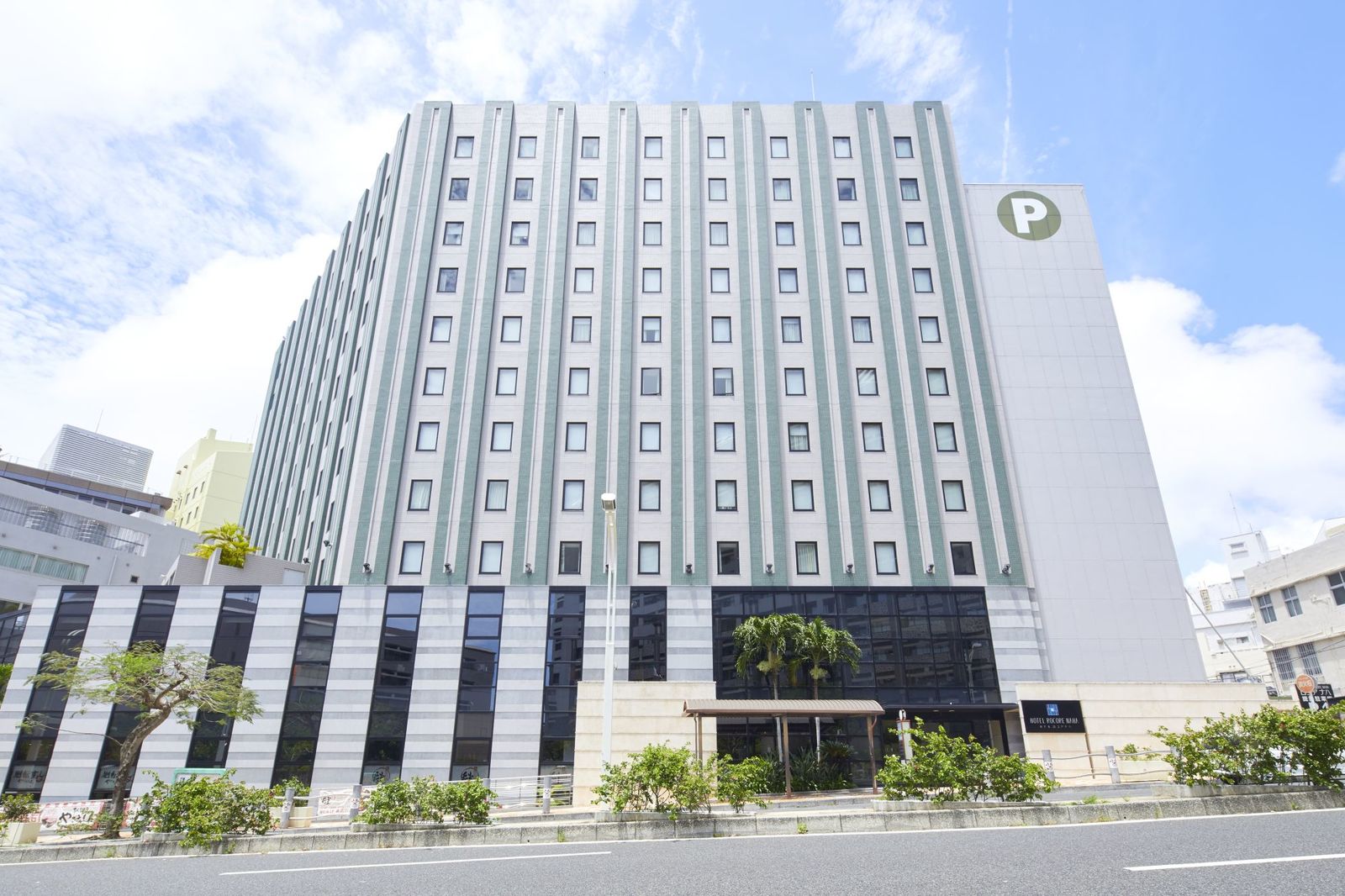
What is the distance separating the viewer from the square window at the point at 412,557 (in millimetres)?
35812

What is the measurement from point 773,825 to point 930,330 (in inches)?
1291

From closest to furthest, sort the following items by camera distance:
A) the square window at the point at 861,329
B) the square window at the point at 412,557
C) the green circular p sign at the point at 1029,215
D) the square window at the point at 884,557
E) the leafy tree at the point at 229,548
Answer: the square window at the point at 412,557, the square window at the point at 884,557, the leafy tree at the point at 229,548, the square window at the point at 861,329, the green circular p sign at the point at 1029,215

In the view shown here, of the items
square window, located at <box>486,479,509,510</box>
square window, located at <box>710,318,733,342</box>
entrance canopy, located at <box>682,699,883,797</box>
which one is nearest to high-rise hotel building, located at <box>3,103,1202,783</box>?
square window, located at <box>486,479,509,510</box>

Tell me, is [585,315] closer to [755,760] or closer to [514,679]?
[514,679]

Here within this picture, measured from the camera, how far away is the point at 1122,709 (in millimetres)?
32562

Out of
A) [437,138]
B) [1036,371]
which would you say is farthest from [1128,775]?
[437,138]

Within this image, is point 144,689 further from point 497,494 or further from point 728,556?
point 728,556

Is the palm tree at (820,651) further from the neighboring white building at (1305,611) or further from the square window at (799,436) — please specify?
the neighboring white building at (1305,611)

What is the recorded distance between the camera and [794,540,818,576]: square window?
119 feet

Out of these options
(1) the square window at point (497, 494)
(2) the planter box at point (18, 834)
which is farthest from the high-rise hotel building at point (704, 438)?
(2) the planter box at point (18, 834)

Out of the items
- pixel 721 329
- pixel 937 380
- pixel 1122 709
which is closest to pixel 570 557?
pixel 721 329

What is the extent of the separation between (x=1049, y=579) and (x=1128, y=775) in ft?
30.3

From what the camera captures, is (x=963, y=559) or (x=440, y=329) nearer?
(x=963, y=559)

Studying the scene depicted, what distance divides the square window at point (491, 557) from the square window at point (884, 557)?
18.2 m
